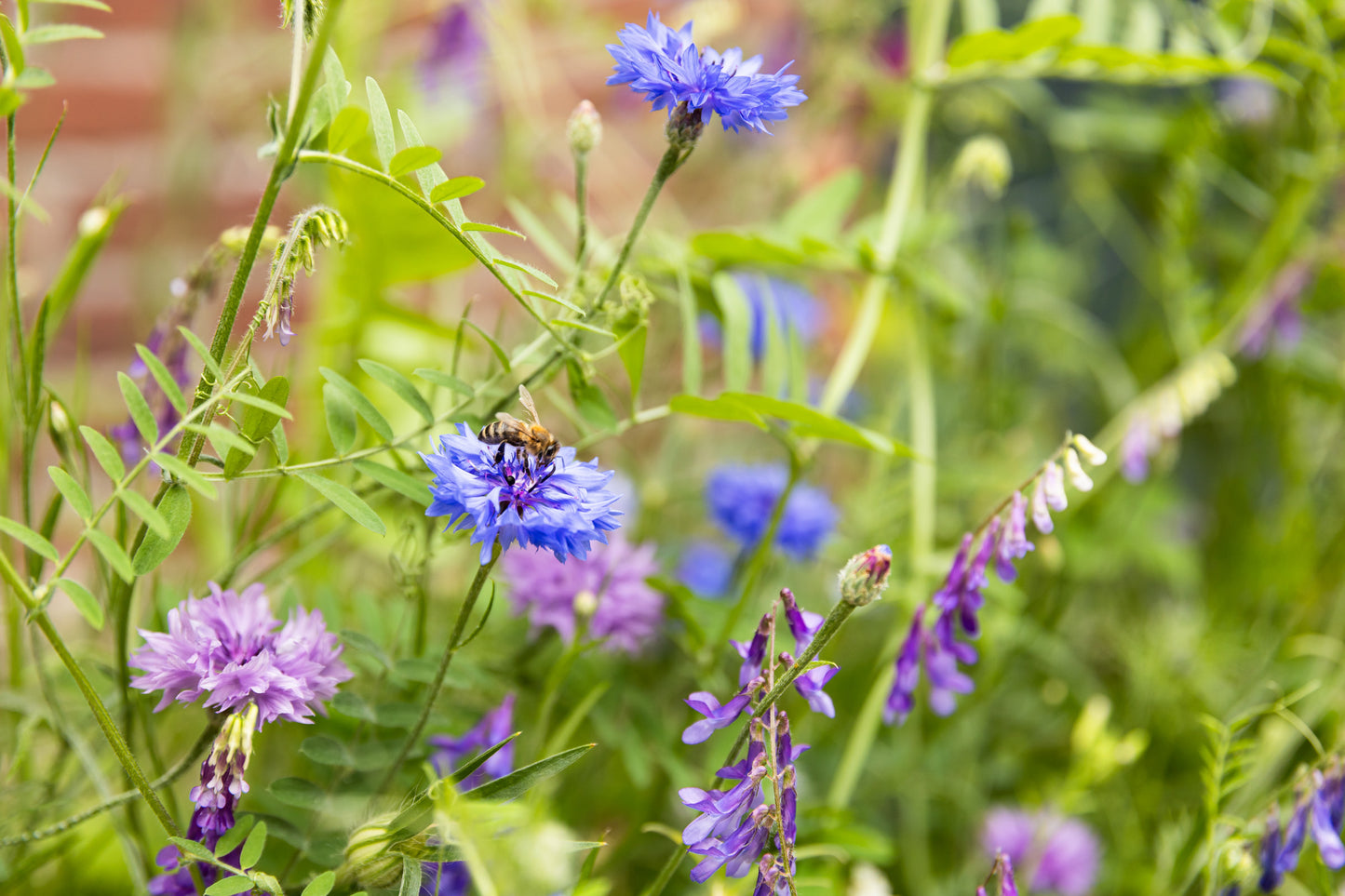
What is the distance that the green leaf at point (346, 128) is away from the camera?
32cm

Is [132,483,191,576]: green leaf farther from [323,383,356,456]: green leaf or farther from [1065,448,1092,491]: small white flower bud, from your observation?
[1065,448,1092,491]: small white flower bud

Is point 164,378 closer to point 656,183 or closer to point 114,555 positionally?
point 114,555

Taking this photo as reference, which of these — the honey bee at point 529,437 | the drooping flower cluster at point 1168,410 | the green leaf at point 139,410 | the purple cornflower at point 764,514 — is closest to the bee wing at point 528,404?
the honey bee at point 529,437

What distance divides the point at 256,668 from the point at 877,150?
0.92 meters

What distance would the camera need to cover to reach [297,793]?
346 millimetres

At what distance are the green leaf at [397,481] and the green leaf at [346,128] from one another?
0.10m

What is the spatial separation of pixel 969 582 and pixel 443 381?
197 millimetres

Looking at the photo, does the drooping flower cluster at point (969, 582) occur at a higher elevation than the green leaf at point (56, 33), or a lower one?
lower

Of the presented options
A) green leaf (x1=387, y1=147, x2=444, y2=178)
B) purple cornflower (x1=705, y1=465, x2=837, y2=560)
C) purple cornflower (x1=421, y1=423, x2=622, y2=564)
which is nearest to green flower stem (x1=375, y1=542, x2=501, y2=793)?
purple cornflower (x1=421, y1=423, x2=622, y2=564)

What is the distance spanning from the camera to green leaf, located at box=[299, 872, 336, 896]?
0.29 metres

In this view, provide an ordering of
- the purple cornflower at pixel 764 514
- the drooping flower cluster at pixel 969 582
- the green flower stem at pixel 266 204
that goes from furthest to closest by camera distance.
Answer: the purple cornflower at pixel 764 514
the drooping flower cluster at pixel 969 582
the green flower stem at pixel 266 204

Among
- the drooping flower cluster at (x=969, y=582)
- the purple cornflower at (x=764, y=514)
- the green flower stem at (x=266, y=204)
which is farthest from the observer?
the purple cornflower at (x=764, y=514)

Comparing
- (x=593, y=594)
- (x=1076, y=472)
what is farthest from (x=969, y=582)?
(x=593, y=594)

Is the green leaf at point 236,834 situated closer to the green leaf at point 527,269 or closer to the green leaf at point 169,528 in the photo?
the green leaf at point 169,528
